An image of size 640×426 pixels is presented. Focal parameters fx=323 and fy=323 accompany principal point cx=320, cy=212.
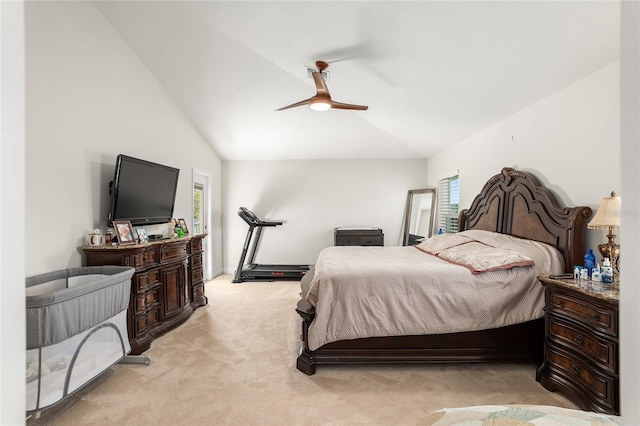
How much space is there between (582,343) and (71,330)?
308 centimetres

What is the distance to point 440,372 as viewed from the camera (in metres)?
2.44

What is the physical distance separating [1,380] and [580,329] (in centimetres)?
259

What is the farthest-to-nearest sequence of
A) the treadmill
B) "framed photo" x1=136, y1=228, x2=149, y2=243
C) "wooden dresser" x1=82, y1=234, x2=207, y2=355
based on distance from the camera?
the treadmill
"framed photo" x1=136, y1=228, x2=149, y2=243
"wooden dresser" x1=82, y1=234, x2=207, y2=355

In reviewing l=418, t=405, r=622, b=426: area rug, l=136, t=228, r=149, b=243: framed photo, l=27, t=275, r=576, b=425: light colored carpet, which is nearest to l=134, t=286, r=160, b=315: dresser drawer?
l=27, t=275, r=576, b=425: light colored carpet

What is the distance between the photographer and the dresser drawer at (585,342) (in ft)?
5.74

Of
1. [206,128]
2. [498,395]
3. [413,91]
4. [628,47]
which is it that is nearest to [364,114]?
[413,91]

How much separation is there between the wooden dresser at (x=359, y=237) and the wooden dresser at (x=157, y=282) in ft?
8.18

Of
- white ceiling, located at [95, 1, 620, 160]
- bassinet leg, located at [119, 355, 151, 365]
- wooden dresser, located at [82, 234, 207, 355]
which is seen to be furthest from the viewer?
wooden dresser, located at [82, 234, 207, 355]

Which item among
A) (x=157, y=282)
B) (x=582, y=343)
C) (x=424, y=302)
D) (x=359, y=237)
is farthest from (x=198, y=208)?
(x=582, y=343)

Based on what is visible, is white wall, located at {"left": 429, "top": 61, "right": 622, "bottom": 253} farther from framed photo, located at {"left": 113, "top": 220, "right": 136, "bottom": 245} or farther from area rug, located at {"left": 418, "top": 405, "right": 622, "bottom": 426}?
framed photo, located at {"left": 113, "top": 220, "right": 136, "bottom": 245}

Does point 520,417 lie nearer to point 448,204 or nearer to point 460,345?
point 460,345

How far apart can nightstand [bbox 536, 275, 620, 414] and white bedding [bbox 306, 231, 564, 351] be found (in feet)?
0.71

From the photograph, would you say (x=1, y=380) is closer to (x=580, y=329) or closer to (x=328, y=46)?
(x=580, y=329)

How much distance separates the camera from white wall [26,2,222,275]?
2320 mm
